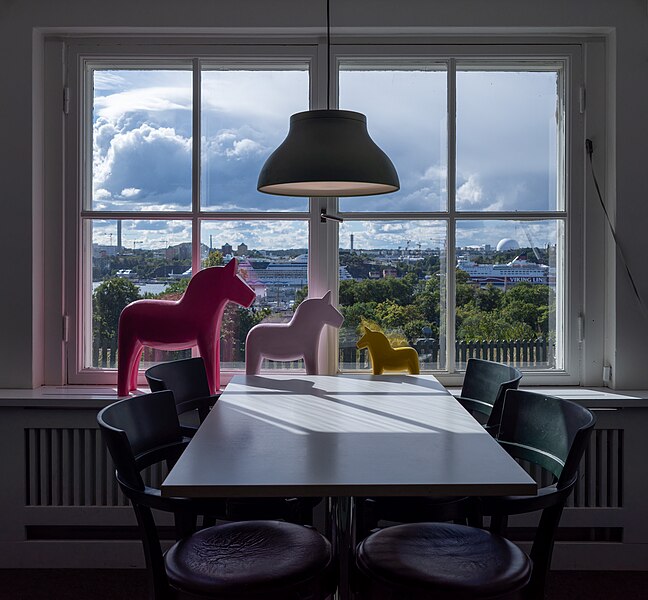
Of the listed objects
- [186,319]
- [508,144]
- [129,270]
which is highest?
[508,144]

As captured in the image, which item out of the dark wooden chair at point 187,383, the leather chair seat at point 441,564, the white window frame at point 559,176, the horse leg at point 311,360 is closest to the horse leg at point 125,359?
the dark wooden chair at point 187,383

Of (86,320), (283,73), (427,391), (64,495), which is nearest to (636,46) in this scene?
(283,73)

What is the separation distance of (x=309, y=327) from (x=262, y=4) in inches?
63.0

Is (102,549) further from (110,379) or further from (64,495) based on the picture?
(110,379)

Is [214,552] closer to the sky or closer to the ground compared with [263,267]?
closer to the ground

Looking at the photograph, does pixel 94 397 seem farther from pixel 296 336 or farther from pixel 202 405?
pixel 296 336

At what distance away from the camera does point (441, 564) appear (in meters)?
2.10

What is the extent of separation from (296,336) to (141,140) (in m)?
1.32

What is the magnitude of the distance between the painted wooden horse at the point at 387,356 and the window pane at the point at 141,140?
3.90ft

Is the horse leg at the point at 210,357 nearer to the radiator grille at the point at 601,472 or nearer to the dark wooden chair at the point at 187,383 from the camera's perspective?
the dark wooden chair at the point at 187,383

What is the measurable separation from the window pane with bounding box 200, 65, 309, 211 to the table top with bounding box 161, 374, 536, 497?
1.20 m

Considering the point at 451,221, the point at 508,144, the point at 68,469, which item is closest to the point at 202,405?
the point at 68,469

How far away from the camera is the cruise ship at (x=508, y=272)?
12.6ft

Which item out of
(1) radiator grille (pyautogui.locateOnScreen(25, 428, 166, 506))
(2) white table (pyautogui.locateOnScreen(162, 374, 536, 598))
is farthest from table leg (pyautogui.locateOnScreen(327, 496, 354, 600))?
(1) radiator grille (pyautogui.locateOnScreen(25, 428, 166, 506))
